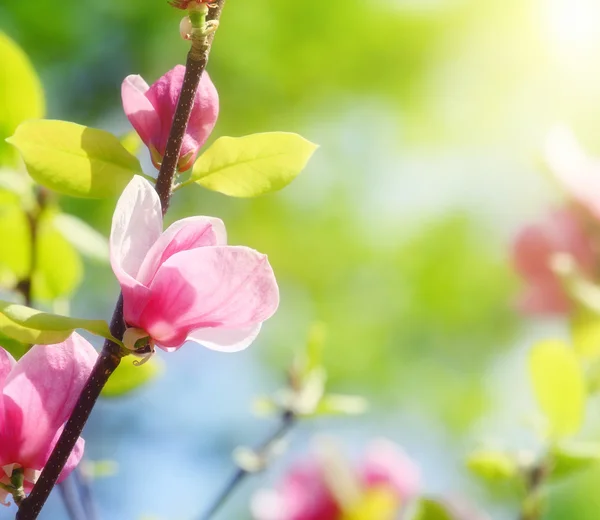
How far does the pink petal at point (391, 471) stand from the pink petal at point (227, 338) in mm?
451

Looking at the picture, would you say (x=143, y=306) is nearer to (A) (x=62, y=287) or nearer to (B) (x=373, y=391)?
(A) (x=62, y=287)

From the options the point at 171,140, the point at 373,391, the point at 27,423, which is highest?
the point at 171,140

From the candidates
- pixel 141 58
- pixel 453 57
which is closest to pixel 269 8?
pixel 141 58

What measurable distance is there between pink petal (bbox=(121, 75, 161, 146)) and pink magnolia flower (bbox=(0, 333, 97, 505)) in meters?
0.10

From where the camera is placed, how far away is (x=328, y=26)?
311cm

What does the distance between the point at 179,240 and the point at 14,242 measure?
36 centimetres

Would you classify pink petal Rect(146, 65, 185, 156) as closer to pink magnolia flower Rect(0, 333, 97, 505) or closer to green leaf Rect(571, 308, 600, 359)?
pink magnolia flower Rect(0, 333, 97, 505)

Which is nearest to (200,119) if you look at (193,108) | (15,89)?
(193,108)

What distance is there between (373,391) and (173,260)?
9.02 feet

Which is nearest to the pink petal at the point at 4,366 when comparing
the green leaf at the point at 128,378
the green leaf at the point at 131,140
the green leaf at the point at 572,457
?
the green leaf at the point at 128,378

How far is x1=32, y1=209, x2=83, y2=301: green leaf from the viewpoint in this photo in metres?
0.65

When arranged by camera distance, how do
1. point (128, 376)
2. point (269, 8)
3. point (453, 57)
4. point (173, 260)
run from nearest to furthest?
point (173, 260)
point (128, 376)
point (269, 8)
point (453, 57)

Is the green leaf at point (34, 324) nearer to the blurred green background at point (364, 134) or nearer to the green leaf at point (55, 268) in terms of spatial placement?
the green leaf at point (55, 268)

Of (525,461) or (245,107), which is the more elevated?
(525,461)
